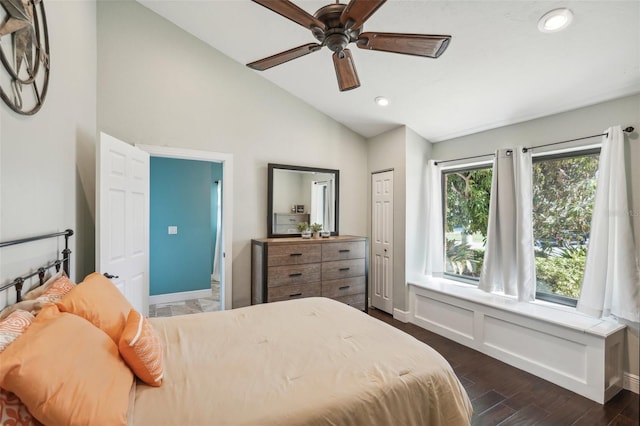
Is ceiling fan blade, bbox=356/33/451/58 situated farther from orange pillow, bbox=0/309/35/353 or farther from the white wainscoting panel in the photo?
the white wainscoting panel

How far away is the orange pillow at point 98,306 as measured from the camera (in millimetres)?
1314

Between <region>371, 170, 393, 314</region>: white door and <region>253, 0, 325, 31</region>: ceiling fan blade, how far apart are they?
2.63m

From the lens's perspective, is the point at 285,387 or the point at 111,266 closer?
the point at 285,387

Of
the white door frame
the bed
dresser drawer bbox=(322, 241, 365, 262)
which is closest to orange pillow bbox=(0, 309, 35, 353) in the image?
the bed

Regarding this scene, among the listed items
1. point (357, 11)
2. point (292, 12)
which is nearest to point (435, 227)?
point (357, 11)

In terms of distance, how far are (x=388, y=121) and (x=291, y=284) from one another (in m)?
2.31

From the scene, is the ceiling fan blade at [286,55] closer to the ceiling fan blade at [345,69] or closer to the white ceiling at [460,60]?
the ceiling fan blade at [345,69]

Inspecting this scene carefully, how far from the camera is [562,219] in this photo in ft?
9.34

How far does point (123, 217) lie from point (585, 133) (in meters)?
4.06

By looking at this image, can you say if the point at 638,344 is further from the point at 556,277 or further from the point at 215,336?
the point at 215,336

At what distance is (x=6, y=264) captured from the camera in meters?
1.25

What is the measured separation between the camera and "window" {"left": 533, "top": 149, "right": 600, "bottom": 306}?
2.71 m

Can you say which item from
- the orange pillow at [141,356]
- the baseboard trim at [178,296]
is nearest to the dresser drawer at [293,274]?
the orange pillow at [141,356]

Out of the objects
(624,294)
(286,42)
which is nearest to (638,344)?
(624,294)
